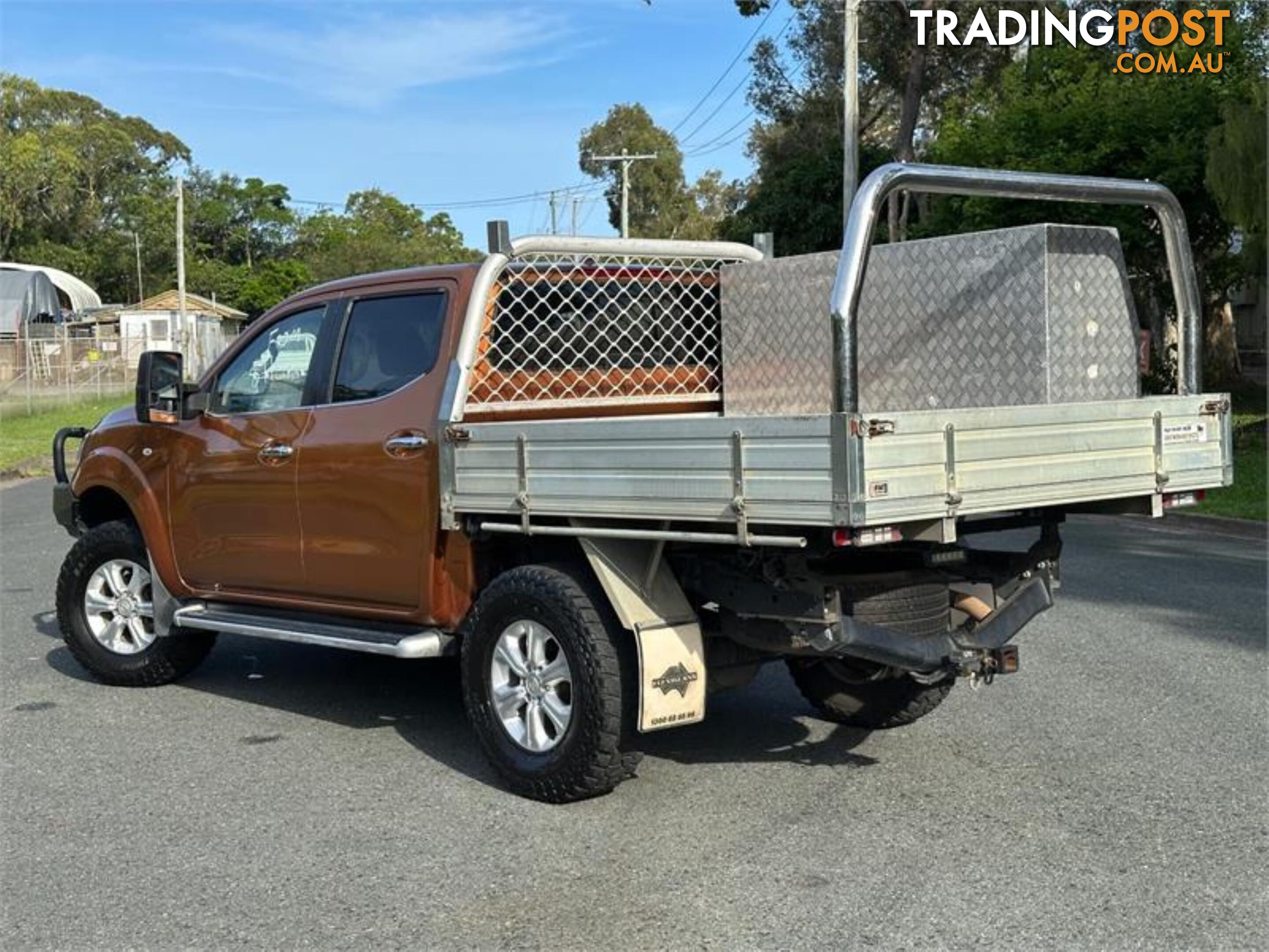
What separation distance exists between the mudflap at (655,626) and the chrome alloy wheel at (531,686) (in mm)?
319

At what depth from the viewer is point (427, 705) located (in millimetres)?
7098

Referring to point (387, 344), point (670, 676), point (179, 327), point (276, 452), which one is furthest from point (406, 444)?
point (179, 327)

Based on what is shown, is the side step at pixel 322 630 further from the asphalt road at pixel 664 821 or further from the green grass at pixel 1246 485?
the green grass at pixel 1246 485

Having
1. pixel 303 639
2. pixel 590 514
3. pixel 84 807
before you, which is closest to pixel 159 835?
pixel 84 807

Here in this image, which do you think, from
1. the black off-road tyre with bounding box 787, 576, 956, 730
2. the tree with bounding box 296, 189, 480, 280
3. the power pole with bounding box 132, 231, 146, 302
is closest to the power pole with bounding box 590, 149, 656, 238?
the tree with bounding box 296, 189, 480, 280

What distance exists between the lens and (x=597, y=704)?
5227mm

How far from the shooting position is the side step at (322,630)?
5973 millimetres

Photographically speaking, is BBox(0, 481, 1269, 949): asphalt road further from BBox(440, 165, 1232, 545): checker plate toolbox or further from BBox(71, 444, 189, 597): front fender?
BBox(440, 165, 1232, 545): checker plate toolbox

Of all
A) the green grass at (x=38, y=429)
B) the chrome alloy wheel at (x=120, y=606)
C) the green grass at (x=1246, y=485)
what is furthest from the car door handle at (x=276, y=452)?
the green grass at (x=38, y=429)

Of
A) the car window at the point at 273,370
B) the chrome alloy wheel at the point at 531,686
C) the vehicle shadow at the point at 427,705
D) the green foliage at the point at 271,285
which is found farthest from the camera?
the green foliage at the point at 271,285

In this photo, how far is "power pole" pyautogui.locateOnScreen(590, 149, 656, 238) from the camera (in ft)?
182

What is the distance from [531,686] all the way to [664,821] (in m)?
0.76

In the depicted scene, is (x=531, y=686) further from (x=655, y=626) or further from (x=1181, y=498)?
(x=1181, y=498)

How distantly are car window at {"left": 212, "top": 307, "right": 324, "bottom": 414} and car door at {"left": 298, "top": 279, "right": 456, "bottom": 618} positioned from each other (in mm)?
269
